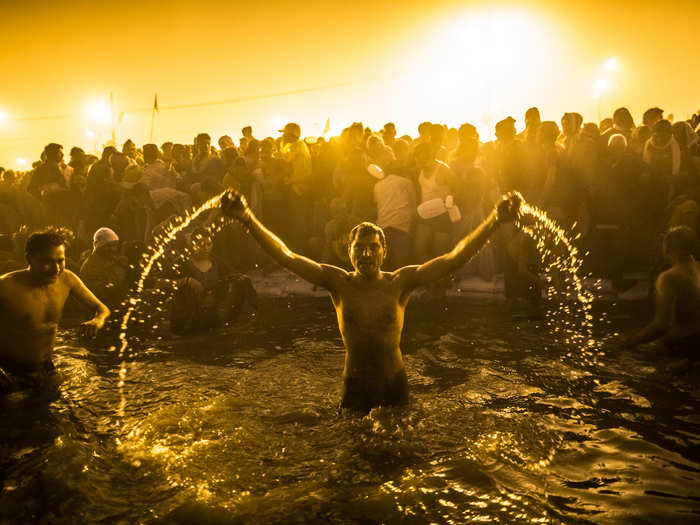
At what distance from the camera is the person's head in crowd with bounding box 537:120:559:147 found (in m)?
9.65

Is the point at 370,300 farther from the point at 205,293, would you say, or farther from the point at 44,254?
the point at 205,293

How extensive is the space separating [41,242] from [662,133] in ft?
33.7

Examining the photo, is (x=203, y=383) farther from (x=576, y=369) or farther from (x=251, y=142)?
(x=251, y=142)

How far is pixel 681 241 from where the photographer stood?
236 inches

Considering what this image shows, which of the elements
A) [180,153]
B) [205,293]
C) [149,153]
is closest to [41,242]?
[205,293]

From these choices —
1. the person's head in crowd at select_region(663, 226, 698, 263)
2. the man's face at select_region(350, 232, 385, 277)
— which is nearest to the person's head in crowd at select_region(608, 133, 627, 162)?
the person's head in crowd at select_region(663, 226, 698, 263)

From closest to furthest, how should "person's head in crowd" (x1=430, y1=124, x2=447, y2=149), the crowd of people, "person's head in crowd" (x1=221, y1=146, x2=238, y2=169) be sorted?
1. the crowd of people
2. "person's head in crowd" (x1=430, y1=124, x2=447, y2=149)
3. "person's head in crowd" (x1=221, y1=146, x2=238, y2=169)

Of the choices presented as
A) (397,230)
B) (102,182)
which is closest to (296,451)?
(397,230)

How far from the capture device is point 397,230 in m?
10.1

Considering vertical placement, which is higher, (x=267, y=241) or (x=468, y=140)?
(x=468, y=140)

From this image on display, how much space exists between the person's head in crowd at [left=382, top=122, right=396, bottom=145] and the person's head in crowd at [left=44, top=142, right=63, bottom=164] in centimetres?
781

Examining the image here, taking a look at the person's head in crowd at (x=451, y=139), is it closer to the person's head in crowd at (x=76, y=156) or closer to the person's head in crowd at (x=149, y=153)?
the person's head in crowd at (x=149, y=153)

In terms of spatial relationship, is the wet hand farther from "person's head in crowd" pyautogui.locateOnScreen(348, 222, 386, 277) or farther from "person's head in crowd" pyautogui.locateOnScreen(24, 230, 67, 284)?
"person's head in crowd" pyautogui.locateOnScreen(348, 222, 386, 277)

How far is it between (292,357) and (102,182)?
24.4 ft
